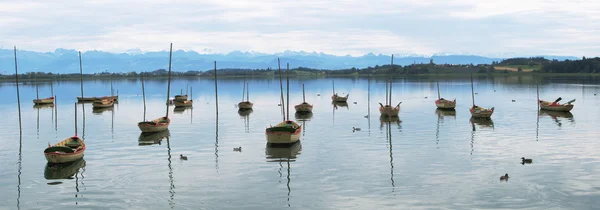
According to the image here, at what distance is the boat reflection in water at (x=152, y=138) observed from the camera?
4374 cm

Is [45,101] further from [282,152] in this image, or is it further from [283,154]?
[283,154]

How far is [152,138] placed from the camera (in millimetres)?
46031

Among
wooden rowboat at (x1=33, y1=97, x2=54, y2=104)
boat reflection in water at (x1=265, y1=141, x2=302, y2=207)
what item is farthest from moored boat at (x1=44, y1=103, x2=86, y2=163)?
wooden rowboat at (x1=33, y1=97, x2=54, y2=104)

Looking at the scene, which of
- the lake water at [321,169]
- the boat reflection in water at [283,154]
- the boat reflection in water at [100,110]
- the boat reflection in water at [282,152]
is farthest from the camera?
the boat reflection in water at [100,110]

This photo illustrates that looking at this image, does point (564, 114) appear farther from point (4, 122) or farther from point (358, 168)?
point (4, 122)

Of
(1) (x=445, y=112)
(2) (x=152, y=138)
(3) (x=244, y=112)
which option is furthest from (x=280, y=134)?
(1) (x=445, y=112)

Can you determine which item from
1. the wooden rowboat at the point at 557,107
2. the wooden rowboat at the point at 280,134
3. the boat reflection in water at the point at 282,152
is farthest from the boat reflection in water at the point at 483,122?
the wooden rowboat at the point at 280,134

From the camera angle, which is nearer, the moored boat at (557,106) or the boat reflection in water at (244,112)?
the moored boat at (557,106)

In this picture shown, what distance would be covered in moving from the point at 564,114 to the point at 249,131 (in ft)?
125

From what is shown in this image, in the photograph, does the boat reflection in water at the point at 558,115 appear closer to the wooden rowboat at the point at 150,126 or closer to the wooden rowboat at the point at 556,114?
the wooden rowboat at the point at 556,114

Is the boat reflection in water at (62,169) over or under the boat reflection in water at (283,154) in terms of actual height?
under

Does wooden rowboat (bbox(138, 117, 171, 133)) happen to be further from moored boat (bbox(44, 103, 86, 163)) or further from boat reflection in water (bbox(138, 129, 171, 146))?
moored boat (bbox(44, 103, 86, 163))

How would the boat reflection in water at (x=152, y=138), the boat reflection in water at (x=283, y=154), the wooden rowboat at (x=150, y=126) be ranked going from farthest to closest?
1. the wooden rowboat at (x=150, y=126)
2. the boat reflection in water at (x=152, y=138)
3. the boat reflection in water at (x=283, y=154)

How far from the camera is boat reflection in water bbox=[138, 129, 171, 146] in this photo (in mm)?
43737
